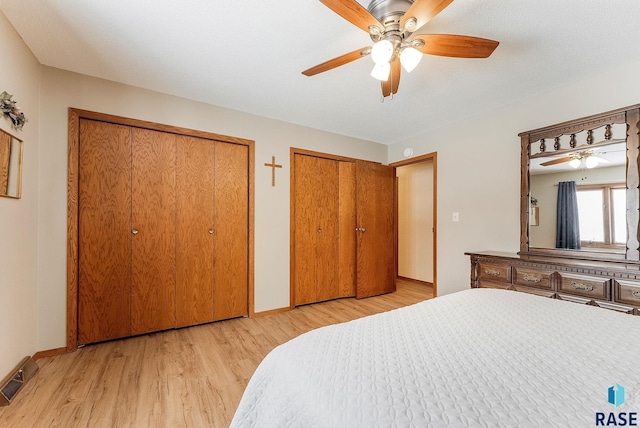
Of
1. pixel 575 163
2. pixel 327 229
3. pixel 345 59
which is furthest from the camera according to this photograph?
pixel 327 229

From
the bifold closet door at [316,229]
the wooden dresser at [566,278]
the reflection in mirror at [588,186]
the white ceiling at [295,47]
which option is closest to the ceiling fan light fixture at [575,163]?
the reflection in mirror at [588,186]

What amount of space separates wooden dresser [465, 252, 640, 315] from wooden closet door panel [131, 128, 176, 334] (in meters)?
3.02

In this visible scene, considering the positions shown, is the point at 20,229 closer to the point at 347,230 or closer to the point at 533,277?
the point at 347,230

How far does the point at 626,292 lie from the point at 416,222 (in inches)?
123

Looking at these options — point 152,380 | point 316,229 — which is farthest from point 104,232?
point 316,229

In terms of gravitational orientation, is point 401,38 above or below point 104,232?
above

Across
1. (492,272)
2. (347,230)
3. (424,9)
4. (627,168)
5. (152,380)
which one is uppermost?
(424,9)

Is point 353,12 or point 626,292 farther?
point 626,292

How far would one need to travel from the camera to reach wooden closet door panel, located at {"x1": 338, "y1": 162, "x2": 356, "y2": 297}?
3762mm

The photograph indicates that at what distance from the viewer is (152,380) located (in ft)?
6.02

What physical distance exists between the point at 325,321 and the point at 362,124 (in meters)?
2.40

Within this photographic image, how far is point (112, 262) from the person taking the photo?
2.38m

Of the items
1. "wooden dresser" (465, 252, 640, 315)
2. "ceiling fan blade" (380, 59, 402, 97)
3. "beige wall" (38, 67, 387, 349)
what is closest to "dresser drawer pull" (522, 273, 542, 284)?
"wooden dresser" (465, 252, 640, 315)

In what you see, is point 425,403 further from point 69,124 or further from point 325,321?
point 69,124
